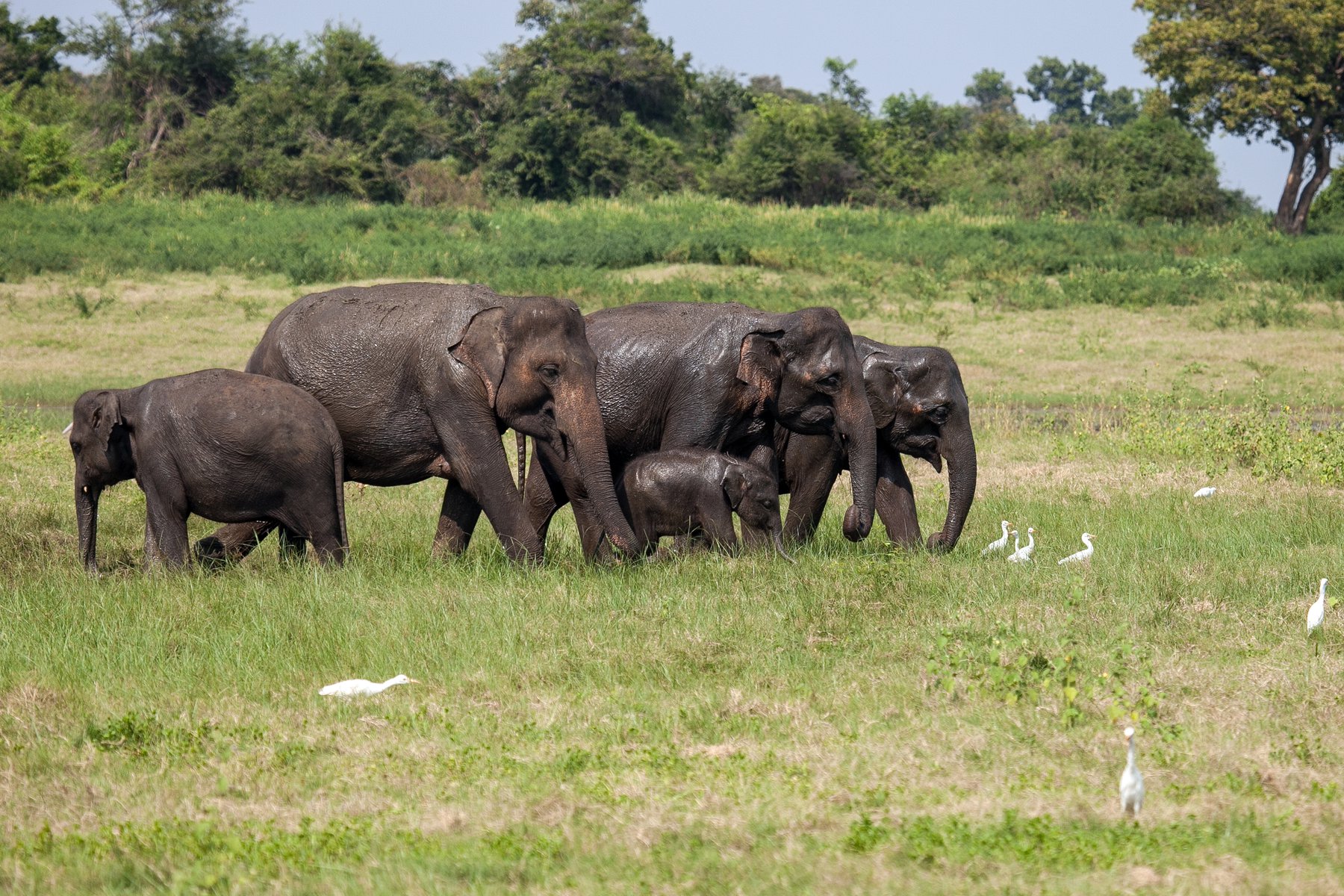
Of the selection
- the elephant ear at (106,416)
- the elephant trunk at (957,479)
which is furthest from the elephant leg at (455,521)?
the elephant trunk at (957,479)

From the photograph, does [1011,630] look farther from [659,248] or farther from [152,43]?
[152,43]

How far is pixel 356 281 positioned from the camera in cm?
3309

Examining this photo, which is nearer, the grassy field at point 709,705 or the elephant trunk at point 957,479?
the grassy field at point 709,705

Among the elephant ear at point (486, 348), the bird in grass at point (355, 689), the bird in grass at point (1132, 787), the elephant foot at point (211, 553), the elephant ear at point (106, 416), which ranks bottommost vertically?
the elephant foot at point (211, 553)

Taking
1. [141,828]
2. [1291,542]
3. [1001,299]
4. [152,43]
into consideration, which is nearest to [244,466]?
[141,828]

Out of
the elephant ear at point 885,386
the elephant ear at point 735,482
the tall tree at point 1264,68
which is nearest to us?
the elephant ear at point 735,482

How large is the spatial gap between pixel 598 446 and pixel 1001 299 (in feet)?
76.6

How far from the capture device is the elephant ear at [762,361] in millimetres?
10203

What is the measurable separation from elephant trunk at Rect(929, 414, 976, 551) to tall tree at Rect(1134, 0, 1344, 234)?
39.9 meters

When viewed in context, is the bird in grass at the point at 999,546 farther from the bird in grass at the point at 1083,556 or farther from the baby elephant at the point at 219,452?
the baby elephant at the point at 219,452

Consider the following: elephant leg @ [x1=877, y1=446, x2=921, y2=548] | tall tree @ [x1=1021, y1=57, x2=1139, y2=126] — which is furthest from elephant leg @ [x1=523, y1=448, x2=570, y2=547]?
tall tree @ [x1=1021, y1=57, x2=1139, y2=126]

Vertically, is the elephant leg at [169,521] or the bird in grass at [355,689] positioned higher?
the elephant leg at [169,521]

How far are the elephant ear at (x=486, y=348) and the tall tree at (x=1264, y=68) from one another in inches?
1651

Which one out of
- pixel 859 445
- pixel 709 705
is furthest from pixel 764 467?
pixel 709 705
